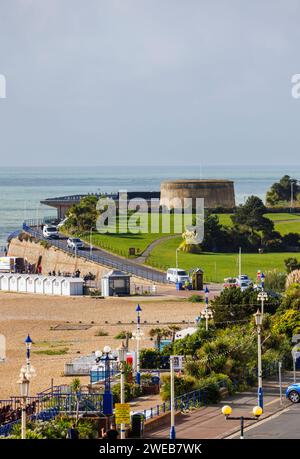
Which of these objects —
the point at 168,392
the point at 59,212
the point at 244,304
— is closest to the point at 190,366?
the point at 168,392

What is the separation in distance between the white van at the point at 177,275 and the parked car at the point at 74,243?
12.5 metres

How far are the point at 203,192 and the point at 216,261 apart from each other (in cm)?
3454

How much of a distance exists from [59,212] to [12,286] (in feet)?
150

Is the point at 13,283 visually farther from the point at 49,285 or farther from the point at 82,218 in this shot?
the point at 82,218

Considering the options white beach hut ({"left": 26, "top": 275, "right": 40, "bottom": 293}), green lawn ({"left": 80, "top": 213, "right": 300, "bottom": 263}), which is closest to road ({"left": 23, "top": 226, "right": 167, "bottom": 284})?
green lawn ({"left": 80, "top": 213, "right": 300, "bottom": 263})

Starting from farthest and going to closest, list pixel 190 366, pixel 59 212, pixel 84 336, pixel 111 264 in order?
pixel 59 212 → pixel 111 264 → pixel 84 336 → pixel 190 366

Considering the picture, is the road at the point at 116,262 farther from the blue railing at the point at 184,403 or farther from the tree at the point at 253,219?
the blue railing at the point at 184,403

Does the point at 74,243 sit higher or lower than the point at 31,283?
higher

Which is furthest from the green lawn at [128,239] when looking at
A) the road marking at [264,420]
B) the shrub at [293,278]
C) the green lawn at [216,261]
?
the road marking at [264,420]

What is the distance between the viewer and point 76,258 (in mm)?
84312

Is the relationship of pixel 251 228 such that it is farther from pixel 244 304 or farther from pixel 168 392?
pixel 168 392

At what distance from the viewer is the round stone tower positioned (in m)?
117

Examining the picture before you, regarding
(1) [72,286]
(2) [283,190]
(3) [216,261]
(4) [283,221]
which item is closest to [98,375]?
(1) [72,286]

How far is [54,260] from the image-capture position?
87875mm
